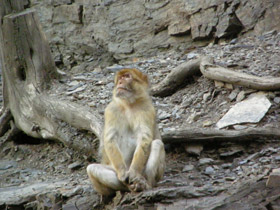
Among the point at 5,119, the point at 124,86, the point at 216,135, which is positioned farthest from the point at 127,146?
the point at 5,119

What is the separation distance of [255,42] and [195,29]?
2.29 m

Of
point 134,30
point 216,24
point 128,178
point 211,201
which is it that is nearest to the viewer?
point 211,201

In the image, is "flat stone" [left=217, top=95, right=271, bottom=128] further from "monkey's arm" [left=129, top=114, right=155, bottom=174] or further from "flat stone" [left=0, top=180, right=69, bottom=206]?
"flat stone" [left=0, top=180, right=69, bottom=206]

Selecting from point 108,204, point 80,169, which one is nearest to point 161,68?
point 80,169

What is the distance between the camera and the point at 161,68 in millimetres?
10367

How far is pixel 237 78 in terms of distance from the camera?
7934 mm

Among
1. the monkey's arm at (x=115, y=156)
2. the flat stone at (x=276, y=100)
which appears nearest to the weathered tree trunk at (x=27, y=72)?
the monkey's arm at (x=115, y=156)

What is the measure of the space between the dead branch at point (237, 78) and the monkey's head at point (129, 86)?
2.06 meters

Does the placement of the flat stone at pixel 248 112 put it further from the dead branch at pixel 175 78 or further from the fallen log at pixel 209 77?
the dead branch at pixel 175 78

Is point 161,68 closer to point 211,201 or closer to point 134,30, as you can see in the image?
point 134,30

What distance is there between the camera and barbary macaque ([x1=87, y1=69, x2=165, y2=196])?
5.86 meters

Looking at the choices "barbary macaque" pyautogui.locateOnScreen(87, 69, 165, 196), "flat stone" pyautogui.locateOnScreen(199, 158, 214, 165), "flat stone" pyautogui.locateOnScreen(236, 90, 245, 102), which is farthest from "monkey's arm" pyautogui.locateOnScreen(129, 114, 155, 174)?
"flat stone" pyautogui.locateOnScreen(236, 90, 245, 102)

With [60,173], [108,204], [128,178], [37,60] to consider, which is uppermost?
[37,60]

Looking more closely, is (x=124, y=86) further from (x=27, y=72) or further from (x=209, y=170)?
(x=27, y=72)
